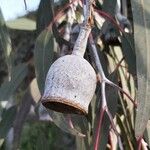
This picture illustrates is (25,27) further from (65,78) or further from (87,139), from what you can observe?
(65,78)

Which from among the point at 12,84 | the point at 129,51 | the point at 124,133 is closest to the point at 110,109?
the point at 129,51

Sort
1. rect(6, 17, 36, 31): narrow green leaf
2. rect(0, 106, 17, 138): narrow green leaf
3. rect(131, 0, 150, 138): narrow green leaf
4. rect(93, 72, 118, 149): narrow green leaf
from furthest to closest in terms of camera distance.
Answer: rect(6, 17, 36, 31): narrow green leaf
rect(0, 106, 17, 138): narrow green leaf
rect(93, 72, 118, 149): narrow green leaf
rect(131, 0, 150, 138): narrow green leaf

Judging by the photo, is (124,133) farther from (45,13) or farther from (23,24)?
(23,24)

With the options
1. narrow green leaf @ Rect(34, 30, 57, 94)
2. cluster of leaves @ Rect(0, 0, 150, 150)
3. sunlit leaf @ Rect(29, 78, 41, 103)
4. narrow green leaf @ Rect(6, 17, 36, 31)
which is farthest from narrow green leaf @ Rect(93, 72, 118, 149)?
narrow green leaf @ Rect(6, 17, 36, 31)

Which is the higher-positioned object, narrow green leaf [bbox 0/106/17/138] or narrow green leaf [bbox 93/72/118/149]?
narrow green leaf [bbox 93/72/118/149]

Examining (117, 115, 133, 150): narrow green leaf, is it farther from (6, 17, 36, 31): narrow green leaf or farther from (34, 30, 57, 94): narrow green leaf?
(6, 17, 36, 31): narrow green leaf

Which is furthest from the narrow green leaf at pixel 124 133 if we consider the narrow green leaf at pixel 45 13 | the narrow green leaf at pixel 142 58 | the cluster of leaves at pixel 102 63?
the narrow green leaf at pixel 142 58

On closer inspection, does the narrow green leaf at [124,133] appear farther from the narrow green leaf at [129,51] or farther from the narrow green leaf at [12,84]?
the narrow green leaf at [12,84]

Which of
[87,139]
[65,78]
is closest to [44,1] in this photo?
[87,139]
